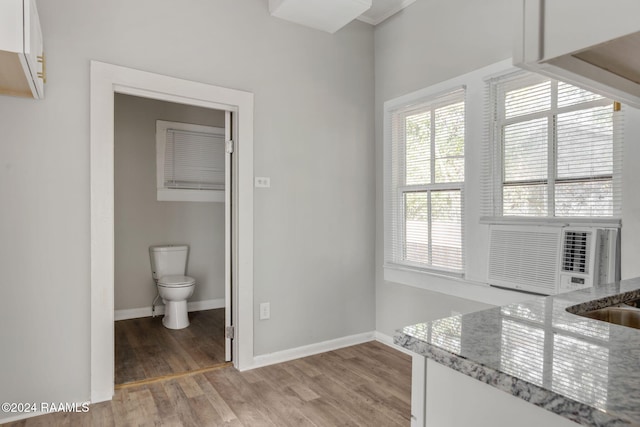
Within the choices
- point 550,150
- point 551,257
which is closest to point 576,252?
point 551,257

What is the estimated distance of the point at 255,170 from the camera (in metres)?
2.98

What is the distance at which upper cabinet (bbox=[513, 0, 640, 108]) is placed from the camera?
2.03 ft

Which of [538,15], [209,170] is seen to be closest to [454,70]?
[538,15]

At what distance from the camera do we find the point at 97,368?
2381 mm

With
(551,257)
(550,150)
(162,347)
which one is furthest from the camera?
(162,347)

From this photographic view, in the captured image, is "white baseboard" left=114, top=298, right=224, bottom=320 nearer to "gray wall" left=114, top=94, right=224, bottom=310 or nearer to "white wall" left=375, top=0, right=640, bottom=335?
"gray wall" left=114, top=94, right=224, bottom=310

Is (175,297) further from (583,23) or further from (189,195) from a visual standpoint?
(583,23)

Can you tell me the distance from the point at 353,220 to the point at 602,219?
185 centimetres

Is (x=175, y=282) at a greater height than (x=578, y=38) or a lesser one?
lesser

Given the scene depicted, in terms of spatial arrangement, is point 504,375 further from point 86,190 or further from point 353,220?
point 353,220

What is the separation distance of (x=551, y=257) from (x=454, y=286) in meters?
0.78

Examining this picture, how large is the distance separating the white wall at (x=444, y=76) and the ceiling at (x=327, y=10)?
16 cm

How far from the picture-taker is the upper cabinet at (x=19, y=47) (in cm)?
151

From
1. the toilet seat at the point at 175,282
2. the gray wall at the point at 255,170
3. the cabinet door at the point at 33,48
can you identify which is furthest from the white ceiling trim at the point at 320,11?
the toilet seat at the point at 175,282
